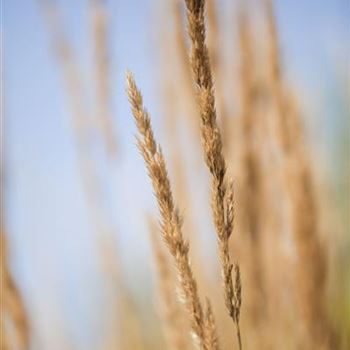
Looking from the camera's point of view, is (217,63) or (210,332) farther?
(217,63)

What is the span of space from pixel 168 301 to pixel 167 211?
34.1 inches

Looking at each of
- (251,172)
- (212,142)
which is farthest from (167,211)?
(251,172)

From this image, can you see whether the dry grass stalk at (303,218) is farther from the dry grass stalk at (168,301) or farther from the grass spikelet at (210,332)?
the grass spikelet at (210,332)

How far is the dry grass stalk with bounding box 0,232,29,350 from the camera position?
1.75 m

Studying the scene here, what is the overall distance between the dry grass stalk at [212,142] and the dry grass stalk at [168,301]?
28.7 inches

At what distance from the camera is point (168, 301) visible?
1.85 meters

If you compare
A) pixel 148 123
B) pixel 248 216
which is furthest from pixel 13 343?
pixel 148 123

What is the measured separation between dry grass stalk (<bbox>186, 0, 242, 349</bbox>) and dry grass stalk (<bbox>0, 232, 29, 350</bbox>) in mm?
884

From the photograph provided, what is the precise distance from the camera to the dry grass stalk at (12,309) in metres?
1.75

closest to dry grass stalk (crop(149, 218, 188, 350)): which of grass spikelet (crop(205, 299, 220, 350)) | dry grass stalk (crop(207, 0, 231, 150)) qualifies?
dry grass stalk (crop(207, 0, 231, 150))

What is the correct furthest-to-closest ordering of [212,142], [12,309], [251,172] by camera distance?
[251,172], [12,309], [212,142]

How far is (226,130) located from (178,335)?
0.66 metres

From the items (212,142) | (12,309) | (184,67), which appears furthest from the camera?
(184,67)

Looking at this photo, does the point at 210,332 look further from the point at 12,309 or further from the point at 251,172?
the point at 251,172
